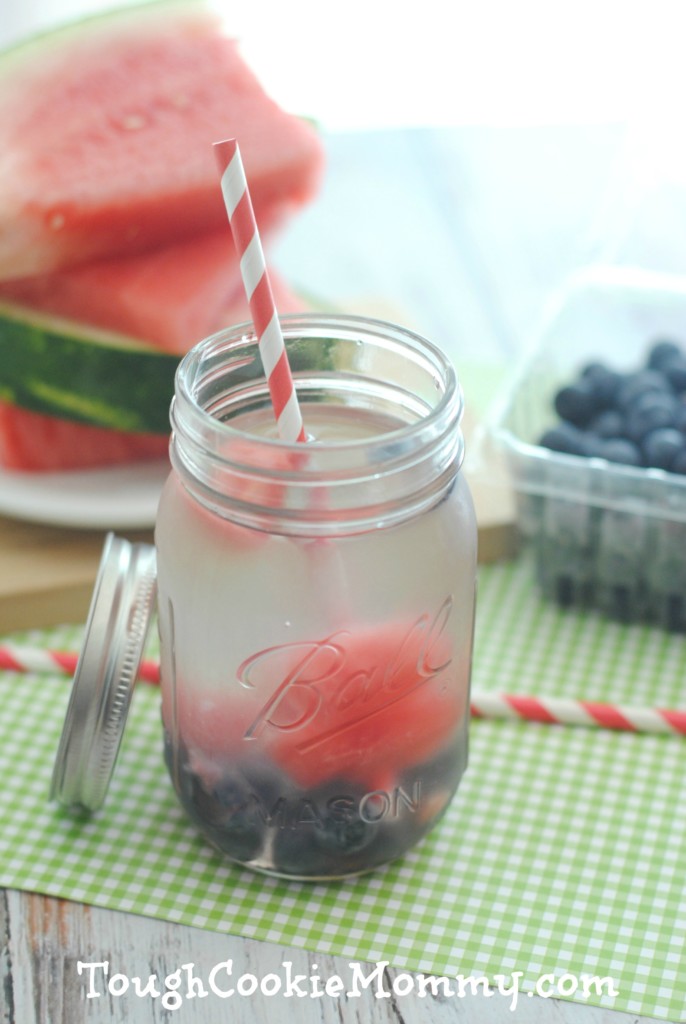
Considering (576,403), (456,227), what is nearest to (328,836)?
(576,403)

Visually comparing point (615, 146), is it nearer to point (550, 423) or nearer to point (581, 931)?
point (550, 423)

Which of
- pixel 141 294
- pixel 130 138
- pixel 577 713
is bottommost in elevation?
pixel 577 713

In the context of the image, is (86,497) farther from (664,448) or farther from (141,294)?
(664,448)

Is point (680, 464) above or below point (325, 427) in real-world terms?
below

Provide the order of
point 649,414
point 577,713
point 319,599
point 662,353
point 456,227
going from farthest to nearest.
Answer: point 456,227 → point 662,353 → point 649,414 → point 577,713 → point 319,599

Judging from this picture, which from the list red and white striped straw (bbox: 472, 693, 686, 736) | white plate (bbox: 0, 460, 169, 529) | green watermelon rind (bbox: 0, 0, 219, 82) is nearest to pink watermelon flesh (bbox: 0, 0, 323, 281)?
green watermelon rind (bbox: 0, 0, 219, 82)

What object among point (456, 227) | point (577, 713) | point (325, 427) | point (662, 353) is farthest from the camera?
point (456, 227)

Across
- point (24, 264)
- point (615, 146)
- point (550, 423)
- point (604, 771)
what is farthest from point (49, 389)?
point (615, 146)
